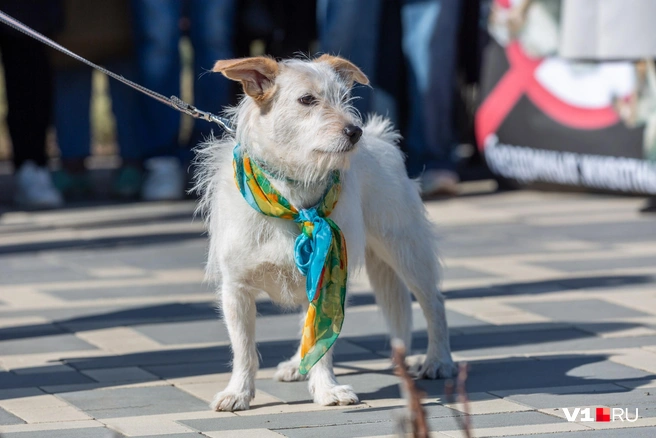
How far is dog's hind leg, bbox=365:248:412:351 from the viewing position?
5379mm

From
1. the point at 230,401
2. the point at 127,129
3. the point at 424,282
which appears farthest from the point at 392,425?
the point at 127,129

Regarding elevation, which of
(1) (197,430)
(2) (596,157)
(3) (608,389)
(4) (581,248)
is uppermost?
(2) (596,157)

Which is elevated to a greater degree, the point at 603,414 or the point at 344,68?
the point at 344,68

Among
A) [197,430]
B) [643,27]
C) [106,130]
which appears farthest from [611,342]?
[106,130]

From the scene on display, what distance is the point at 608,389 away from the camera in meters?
4.81

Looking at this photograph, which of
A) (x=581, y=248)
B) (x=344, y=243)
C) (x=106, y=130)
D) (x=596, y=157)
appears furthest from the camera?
(x=106, y=130)

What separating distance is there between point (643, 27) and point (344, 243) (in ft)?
16.4

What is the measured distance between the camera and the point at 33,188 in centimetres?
962

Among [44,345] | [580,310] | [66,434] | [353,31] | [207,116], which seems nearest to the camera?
[66,434]

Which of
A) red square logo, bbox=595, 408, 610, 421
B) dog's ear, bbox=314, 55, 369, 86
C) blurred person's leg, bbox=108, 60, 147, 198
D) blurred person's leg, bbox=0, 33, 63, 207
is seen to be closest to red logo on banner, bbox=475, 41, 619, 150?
blurred person's leg, bbox=108, 60, 147, 198

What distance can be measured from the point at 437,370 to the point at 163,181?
5309 millimetres

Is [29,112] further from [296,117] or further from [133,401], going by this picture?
[296,117]

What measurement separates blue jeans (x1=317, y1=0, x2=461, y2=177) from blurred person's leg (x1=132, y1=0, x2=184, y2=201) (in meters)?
1.29

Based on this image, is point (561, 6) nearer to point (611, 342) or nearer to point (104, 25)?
point (104, 25)
